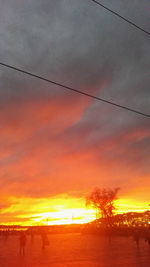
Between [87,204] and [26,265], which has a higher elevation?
[87,204]

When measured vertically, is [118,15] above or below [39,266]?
above

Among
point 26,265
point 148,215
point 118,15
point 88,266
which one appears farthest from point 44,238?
point 148,215

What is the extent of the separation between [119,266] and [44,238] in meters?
20.7

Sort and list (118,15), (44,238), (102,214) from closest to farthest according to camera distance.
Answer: (118,15)
(44,238)
(102,214)

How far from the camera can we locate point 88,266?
61.3 feet

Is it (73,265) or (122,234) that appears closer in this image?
(73,265)

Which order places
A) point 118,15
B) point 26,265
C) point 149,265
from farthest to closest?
1. point 26,265
2. point 149,265
3. point 118,15

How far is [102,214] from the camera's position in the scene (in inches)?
3393

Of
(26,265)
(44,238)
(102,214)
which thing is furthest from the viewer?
(102,214)

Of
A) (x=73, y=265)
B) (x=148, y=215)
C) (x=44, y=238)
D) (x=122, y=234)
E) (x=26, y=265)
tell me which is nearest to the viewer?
(x=73, y=265)

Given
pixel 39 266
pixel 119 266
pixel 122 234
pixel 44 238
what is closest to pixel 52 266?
pixel 39 266

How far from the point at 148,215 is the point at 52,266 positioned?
16486cm

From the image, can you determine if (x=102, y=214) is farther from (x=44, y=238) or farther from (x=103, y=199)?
(x=44, y=238)

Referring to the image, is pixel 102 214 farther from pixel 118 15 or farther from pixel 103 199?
pixel 118 15
